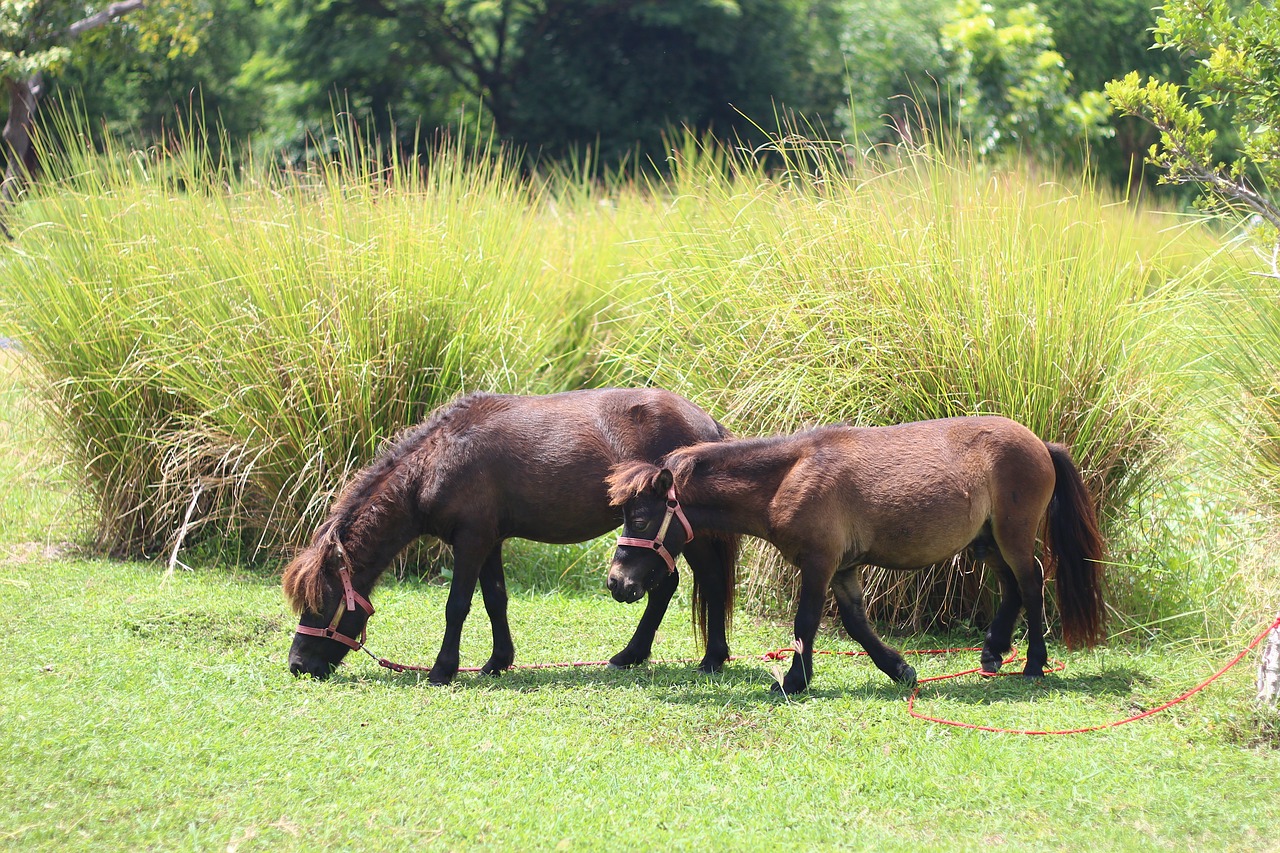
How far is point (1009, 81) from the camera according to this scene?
17484 millimetres

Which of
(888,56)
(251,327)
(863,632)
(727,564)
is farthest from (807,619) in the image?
(888,56)

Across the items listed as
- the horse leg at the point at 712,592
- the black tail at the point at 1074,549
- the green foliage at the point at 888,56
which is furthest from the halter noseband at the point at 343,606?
the green foliage at the point at 888,56

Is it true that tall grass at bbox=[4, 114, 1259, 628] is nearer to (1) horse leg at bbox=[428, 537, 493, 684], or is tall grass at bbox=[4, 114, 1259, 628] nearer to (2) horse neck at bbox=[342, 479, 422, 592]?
(1) horse leg at bbox=[428, 537, 493, 684]

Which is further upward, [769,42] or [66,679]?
[769,42]

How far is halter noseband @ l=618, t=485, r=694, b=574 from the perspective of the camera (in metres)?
5.16

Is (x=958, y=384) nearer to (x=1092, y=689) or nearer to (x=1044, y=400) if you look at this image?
(x=1044, y=400)

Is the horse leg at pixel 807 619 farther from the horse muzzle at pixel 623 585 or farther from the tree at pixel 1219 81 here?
the tree at pixel 1219 81

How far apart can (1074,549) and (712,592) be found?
168cm

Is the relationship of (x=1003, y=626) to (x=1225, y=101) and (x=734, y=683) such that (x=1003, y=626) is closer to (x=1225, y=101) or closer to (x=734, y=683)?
(x=734, y=683)

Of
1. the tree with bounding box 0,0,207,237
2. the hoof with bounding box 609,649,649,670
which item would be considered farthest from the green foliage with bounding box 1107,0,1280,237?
the tree with bounding box 0,0,207,237

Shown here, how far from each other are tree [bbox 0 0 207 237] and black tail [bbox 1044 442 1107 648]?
54.6 feet

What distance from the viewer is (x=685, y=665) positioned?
5988 millimetres

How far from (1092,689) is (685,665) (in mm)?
1899

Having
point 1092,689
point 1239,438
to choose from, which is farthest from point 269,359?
point 1239,438
